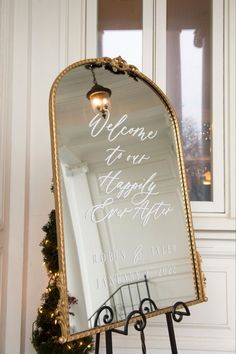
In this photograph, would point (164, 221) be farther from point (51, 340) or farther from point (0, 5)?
point (0, 5)

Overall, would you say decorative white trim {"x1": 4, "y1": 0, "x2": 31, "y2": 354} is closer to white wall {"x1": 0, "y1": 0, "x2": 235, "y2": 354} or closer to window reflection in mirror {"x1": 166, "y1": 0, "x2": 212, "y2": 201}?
white wall {"x1": 0, "y1": 0, "x2": 235, "y2": 354}

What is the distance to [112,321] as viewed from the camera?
1.33 m

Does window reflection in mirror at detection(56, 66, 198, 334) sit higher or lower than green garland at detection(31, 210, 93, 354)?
higher

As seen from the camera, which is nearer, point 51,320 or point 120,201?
point 120,201

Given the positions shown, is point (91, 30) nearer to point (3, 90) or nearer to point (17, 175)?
point (3, 90)

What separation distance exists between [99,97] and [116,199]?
17.1 inches

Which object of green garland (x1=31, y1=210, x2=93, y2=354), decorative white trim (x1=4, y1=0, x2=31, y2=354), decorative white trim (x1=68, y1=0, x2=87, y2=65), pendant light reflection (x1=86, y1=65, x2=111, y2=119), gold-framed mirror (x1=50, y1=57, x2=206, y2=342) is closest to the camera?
gold-framed mirror (x1=50, y1=57, x2=206, y2=342)

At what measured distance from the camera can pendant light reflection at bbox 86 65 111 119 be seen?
56.9 inches

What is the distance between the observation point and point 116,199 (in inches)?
57.7

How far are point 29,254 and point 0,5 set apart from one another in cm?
151

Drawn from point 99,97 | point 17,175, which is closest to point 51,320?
point 17,175

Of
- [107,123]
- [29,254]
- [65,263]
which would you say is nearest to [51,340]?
[29,254]

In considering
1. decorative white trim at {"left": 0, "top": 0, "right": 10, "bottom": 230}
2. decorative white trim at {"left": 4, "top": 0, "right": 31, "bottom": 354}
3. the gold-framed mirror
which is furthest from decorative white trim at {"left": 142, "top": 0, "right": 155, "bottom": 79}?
decorative white trim at {"left": 0, "top": 0, "right": 10, "bottom": 230}

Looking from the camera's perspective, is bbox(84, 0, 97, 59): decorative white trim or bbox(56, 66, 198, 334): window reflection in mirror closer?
bbox(56, 66, 198, 334): window reflection in mirror
